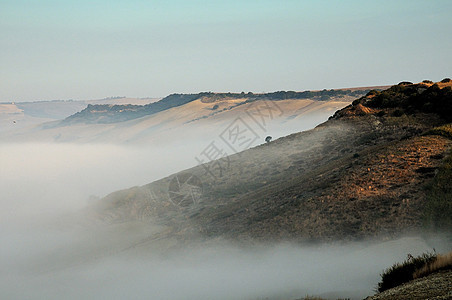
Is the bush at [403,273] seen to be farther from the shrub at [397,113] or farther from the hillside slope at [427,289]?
the shrub at [397,113]

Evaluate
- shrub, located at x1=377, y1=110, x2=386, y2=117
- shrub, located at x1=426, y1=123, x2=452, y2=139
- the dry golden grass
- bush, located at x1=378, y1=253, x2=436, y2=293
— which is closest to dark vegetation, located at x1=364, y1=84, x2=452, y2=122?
shrub, located at x1=377, y1=110, x2=386, y2=117

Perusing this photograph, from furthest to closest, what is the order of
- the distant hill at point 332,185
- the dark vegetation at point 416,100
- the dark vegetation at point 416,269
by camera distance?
the dark vegetation at point 416,100
the distant hill at point 332,185
the dark vegetation at point 416,269

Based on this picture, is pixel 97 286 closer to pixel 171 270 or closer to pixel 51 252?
pixel 171 270

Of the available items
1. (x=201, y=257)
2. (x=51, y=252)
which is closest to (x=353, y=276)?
(x=201, y=257)

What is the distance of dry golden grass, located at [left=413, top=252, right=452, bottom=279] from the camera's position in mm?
14320

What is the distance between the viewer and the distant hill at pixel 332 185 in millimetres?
31922

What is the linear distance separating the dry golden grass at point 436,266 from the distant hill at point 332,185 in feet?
41.5

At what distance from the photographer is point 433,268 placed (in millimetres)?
14641

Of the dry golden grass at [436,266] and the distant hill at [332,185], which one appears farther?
the distant hill at [332,185]

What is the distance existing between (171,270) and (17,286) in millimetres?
19661

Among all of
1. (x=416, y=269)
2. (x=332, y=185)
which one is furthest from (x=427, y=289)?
(x=332, y=185)

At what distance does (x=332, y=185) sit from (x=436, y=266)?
82.1ft

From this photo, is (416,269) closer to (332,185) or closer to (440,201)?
(440,201)

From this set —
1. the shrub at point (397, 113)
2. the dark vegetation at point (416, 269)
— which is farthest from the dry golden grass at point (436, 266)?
the shrub at point (397, 113)
